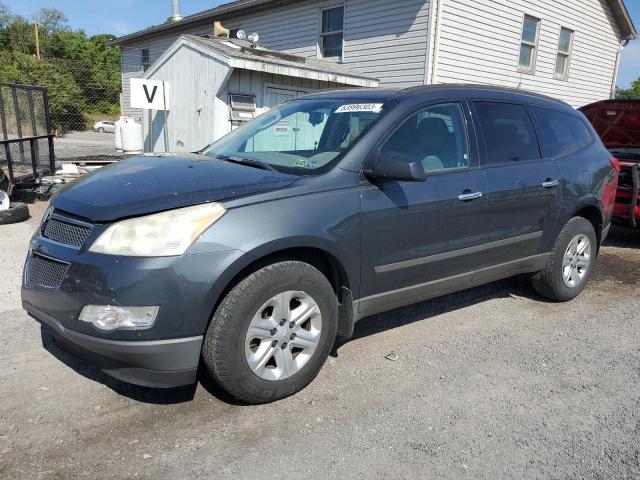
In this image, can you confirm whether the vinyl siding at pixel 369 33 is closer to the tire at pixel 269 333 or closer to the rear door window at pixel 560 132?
the rear door window at pixel 560 132

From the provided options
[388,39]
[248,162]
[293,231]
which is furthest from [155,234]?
[388,39]

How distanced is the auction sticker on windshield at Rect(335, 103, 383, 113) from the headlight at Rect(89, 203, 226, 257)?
4.83 feet

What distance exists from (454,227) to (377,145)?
0.84m

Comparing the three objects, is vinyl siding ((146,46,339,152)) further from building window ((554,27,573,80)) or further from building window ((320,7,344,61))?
building window ((554,27,573,80))

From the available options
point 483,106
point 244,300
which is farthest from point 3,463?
point 483,106

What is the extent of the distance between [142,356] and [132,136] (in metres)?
14.5

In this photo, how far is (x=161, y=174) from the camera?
3031mm

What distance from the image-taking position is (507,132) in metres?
4.11

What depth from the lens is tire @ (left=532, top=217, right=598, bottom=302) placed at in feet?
15.1

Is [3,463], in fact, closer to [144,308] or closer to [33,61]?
[144,308]

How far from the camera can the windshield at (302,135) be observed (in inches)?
131

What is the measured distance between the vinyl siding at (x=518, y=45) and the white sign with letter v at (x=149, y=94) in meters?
5.89

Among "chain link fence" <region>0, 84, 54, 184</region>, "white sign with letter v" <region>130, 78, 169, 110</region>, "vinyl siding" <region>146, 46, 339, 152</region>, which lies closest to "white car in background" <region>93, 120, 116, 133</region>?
"vinyl siding" <region>146, 46, 339, 152</region>

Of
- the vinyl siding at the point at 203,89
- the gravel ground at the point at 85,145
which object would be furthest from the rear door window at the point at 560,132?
the gravel ground at the point at 85,145
